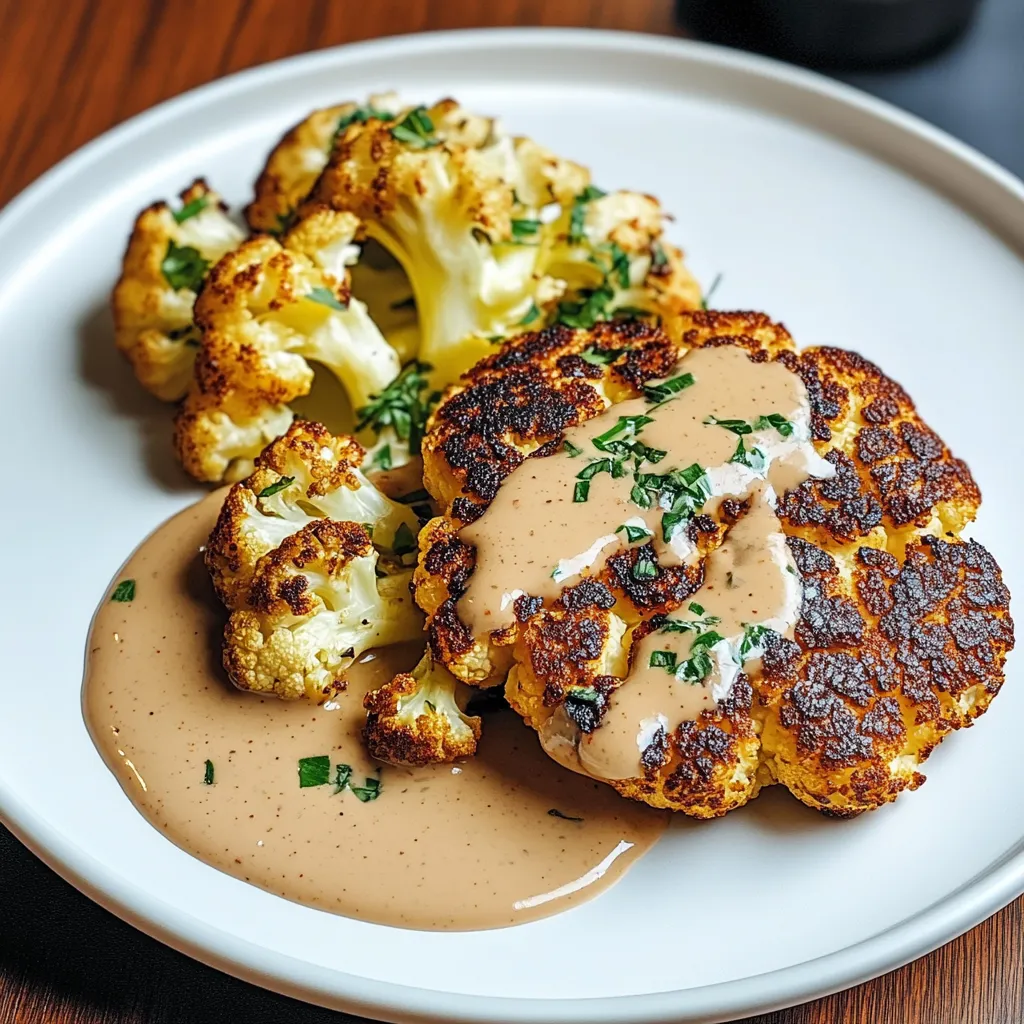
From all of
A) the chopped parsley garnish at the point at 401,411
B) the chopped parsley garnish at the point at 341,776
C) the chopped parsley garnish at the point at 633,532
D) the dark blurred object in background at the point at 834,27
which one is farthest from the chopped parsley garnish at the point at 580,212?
the chopped parsley garnish at the point at 341,776

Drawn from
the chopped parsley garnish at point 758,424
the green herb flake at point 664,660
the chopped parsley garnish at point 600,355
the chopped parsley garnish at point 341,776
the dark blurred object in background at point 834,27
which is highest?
the dark blurred object in background at point 834,27

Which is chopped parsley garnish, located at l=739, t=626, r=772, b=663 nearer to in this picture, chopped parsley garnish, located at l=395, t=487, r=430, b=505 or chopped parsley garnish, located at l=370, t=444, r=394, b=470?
chopped parsley garnish, located at l=395, t=487, r=430, b=505

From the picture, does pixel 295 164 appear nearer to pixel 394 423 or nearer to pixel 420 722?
pixel 394 423

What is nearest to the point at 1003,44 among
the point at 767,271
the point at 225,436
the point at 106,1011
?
the point at 767,271

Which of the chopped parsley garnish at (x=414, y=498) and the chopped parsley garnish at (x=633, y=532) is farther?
the chopped parsley garnish at (x=414, y=498)

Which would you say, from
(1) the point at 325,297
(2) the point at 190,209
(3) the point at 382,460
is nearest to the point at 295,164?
(2) the point at 190,209

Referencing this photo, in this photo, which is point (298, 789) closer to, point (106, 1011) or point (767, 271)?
point (106, 1011)

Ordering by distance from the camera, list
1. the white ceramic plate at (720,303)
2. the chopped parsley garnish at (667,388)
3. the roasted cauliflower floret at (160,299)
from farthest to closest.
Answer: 1. the roasted cauliflower floret at (160,299)
2. the chopped parsley garnish at (667,388)
3. the white ceramic plate at (720,303)

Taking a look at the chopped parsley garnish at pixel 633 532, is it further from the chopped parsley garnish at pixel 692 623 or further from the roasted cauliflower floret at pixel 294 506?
the roasted cauliflower floret at pixel 294 506
